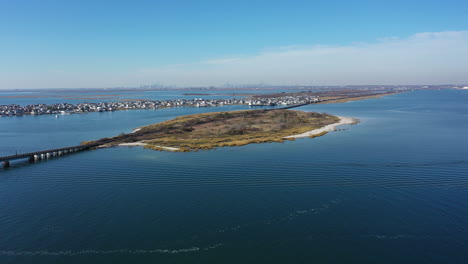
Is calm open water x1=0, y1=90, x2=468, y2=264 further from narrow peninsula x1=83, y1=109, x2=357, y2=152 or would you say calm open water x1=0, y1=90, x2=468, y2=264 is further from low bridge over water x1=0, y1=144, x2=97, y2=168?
narrow peninsula x1=83, y1=109, x2=357, y2=152

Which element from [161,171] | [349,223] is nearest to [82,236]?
[161,171]

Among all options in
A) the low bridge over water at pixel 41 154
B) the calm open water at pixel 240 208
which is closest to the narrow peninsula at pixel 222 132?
the low bridge over water at pixel 41 154

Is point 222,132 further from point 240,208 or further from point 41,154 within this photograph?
point 240,208

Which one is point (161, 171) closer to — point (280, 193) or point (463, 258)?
point (280, 193)

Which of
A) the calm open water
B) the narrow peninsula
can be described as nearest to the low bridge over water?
the calm open water

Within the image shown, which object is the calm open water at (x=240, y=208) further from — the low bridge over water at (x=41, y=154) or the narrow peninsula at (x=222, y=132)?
the narrow peninsula at (x=222, y=132)

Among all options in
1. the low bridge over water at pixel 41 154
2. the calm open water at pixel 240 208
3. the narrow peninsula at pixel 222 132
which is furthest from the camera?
the narrow peninsula at pixel 222 132
